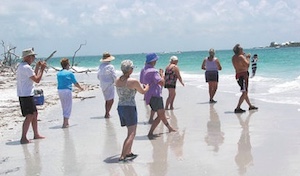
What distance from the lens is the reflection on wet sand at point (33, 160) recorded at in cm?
617

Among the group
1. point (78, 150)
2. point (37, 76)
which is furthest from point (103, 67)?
point (78, 150)

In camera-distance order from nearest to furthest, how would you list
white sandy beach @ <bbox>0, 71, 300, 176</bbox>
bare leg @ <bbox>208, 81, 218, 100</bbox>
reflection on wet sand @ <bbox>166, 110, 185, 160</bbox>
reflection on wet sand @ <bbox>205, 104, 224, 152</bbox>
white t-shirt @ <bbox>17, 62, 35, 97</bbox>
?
white sandy beach @ <bbox>0, 71, 300, 176</bbox>
reflection on wet sand @ <bbox>166, 110, 185, 160</bbox>
reflection on wet sand @ <bbox>205, 104, 224, 152</bbox>
white t-shirt @ <bbox>17, 62, 35, 97</bbox>
bare leg @ <bbox>208, 81, 218, 100</bbox>

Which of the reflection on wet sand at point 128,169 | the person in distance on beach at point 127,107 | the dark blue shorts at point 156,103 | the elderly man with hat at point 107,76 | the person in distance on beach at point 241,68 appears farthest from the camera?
the person in distance on beach at point 241,68

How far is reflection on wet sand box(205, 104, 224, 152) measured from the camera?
725 centimetres

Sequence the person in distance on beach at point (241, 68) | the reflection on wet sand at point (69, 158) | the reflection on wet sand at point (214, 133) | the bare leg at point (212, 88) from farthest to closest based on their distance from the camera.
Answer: the bare leg at point (212, 88) → the person in distance on beach at point (241, 68) → the reflection on wet sand at point (214, 133) → the reflection on wet sand at point (69, 158)

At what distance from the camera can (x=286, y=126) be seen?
851cm

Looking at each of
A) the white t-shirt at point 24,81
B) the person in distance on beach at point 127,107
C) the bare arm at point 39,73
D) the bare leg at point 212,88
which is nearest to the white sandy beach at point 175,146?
the person in distance on beach at point 127,107

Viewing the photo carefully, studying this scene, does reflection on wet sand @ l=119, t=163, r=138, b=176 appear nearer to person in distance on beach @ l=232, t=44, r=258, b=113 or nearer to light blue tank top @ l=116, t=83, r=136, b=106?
light blue tank top @ l=116, t=83, r=136, b=106

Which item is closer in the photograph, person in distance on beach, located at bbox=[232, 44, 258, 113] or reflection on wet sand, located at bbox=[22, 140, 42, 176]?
reflection on wet sand, located at bbox=[22, 140, 42, 176]

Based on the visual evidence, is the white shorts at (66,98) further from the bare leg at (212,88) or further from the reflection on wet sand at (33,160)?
the bare leg at (212,88)

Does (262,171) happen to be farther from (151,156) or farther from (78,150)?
(78,150)

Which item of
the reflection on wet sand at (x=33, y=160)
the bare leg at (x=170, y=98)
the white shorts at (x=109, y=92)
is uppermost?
the white shorts at (x=109, y=92)

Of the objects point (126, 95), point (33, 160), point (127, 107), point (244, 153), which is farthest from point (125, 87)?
point (244, 153)

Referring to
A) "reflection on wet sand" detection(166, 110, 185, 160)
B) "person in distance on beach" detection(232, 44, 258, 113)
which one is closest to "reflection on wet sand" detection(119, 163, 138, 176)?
"reflection on wet sand" detection(166, 110, 185, 160)
